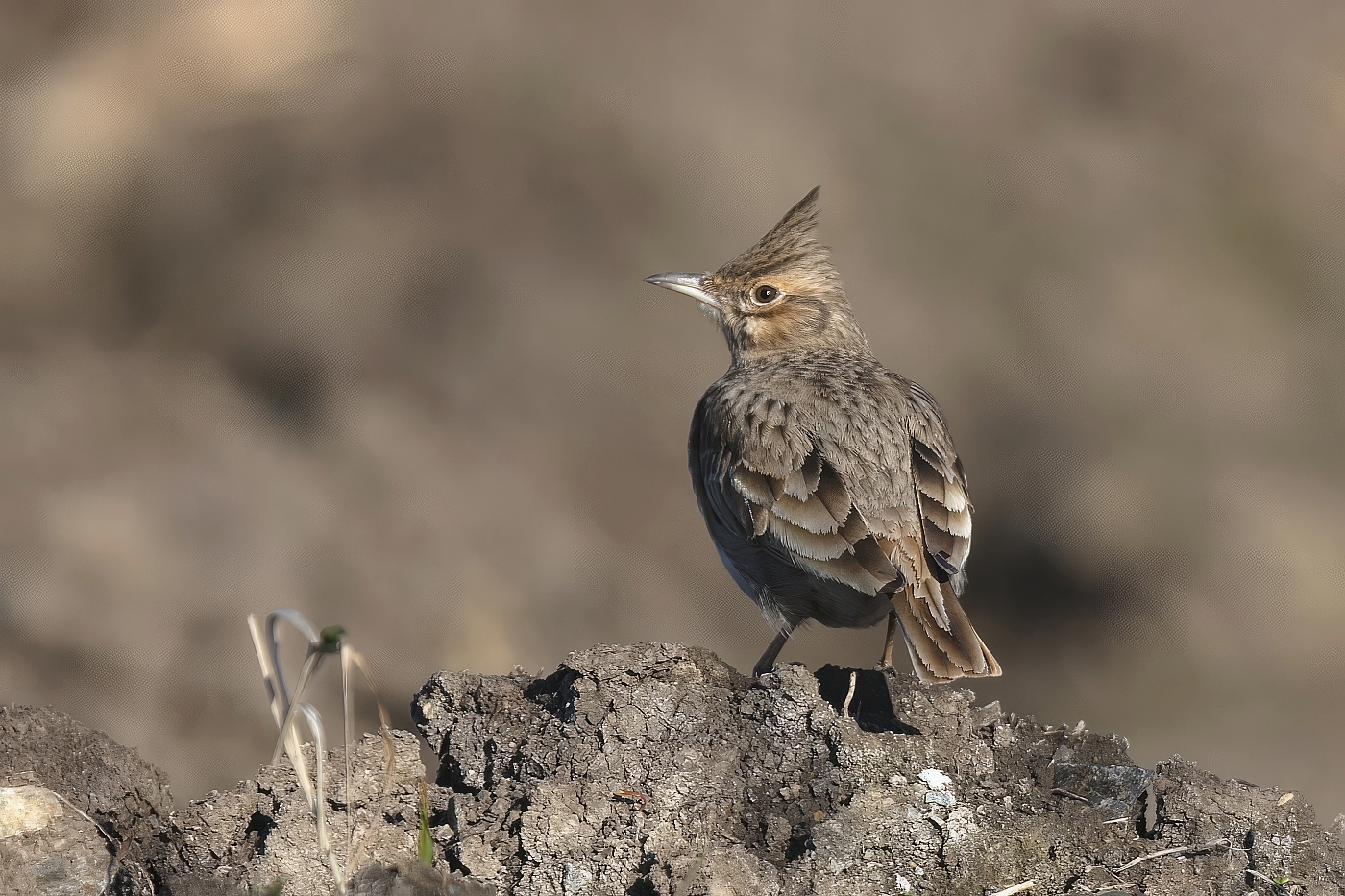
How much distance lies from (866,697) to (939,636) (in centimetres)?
39

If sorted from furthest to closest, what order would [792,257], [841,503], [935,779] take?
[792,257]
[841,503]
[935,779]

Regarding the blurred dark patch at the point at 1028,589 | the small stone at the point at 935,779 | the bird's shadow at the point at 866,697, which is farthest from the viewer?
the blurred dark patch at the point at 1028,589

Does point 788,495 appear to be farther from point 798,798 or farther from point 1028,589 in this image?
point 1028,589

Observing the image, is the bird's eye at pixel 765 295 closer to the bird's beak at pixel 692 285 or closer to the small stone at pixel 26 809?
the bird's beak at pixel 692 285

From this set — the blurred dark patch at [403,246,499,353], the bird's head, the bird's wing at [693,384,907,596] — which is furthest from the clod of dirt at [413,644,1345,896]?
the blurred dark patch at [403,246,499,353]

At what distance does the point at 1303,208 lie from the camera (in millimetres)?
10172

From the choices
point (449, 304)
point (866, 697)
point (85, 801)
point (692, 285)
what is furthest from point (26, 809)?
point (449, 304)

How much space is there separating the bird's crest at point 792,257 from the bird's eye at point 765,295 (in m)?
0.07

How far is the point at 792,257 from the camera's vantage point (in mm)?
6367

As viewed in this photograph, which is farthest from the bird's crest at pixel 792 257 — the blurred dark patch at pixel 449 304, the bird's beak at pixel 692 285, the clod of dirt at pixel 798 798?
the blurred dark patch at pixel 449 304

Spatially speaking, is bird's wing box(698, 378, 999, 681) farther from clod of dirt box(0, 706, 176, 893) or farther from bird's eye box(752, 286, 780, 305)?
clod of dirt box(0, 706, 176, 893)

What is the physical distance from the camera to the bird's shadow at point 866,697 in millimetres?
3811

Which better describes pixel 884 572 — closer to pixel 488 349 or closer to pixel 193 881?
pixel 193 881

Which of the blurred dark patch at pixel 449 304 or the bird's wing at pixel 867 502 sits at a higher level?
the blurred dark patch at pixel 449 304
